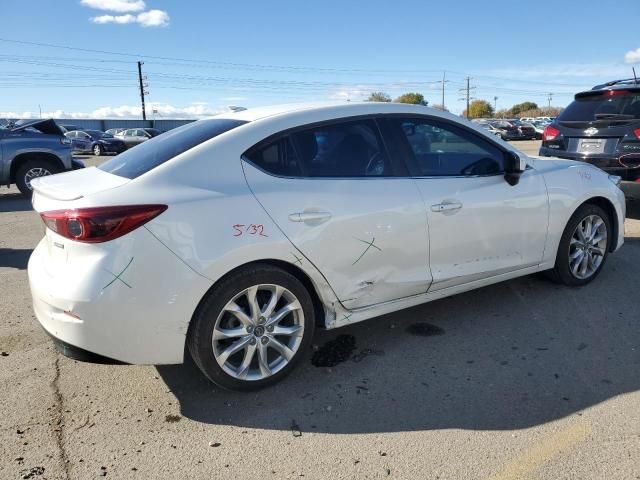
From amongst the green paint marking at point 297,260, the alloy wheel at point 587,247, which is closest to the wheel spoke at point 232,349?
the green paint marking at point 297,260

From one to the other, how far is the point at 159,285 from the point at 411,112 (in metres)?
2.04

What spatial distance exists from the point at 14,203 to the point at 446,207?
32.3 ft

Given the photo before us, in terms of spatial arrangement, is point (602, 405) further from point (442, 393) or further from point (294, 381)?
point (294, 381)

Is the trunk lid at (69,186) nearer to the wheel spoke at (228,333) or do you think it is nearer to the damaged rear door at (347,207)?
the damaged rear door at (347,207)

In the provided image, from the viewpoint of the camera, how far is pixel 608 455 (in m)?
2.45

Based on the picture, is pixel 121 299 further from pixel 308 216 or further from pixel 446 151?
pixel 446 151

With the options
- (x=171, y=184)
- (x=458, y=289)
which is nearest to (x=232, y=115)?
(x=171, y=184)

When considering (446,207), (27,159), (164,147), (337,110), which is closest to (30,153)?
(27,159)

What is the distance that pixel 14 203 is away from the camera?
10469mm

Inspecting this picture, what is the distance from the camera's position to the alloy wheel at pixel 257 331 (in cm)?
288

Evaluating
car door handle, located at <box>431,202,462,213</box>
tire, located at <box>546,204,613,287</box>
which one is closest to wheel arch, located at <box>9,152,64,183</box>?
car door handle, located at <box>431,202,462,213</box>

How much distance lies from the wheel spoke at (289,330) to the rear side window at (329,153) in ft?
2.90

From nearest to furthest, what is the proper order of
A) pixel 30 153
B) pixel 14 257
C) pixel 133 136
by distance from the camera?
pixel 14 257 → pixel 30 153 → pixel 133 136

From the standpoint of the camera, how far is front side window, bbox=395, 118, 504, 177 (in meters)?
3.54
